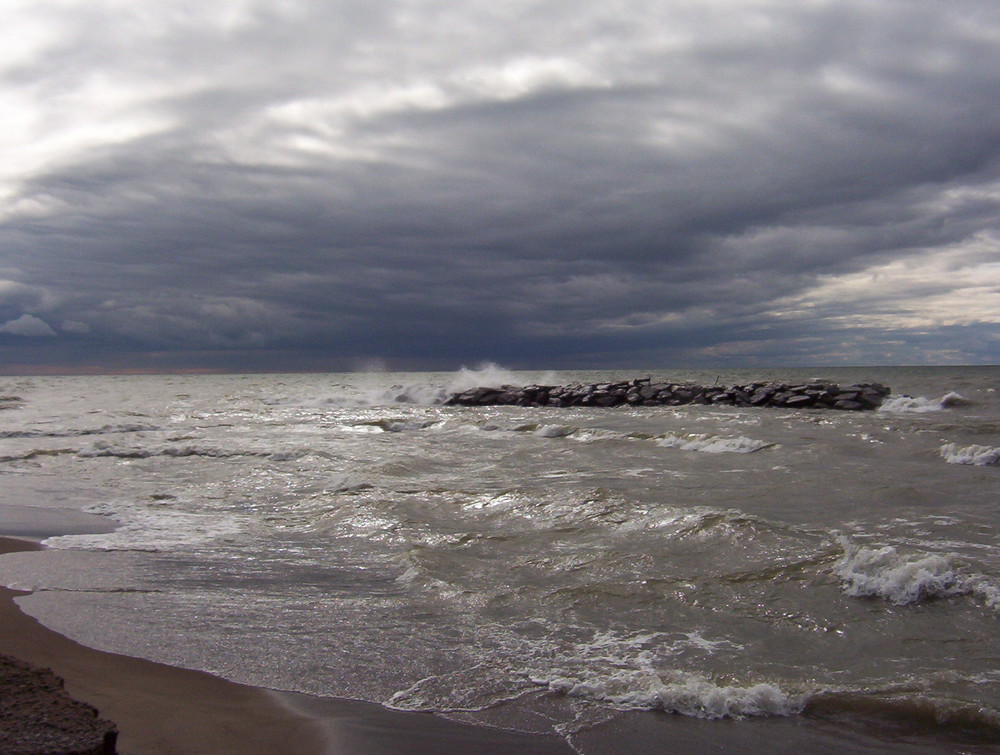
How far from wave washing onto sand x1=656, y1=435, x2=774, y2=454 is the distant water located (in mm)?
1250

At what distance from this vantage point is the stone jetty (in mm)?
28312

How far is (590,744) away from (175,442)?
18994 mm

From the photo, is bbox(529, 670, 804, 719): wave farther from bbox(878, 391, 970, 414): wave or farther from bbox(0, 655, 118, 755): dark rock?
bbox(878, 391, 970, 414): wave

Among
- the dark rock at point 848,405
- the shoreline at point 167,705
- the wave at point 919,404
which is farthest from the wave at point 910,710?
the dark rock at point 848,405

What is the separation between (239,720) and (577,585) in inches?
120

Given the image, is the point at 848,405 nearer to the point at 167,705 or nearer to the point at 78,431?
the point at 167,705

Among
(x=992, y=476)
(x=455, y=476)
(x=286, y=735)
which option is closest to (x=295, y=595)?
(x=286, y=735)

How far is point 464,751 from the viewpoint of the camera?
10.9 ft

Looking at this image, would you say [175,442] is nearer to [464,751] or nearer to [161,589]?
[161,589]

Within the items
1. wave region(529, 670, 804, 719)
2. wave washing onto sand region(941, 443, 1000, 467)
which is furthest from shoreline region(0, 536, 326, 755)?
wave washing onto sand region(941, 443, 1000, 467)

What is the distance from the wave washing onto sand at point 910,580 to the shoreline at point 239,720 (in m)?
3.34

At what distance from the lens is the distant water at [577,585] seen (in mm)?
3924

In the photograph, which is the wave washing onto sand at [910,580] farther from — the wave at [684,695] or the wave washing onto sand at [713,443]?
the wave washing onto sand at [713,443]

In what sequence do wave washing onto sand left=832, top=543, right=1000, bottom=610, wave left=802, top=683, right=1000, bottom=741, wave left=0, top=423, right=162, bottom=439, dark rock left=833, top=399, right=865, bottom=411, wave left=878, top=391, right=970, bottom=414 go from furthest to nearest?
dark rock left=833, top=399, right=865, bottom=411, wave left=878, top=391, right=970, bottom=414, wave left=0, top=423, right=162, bottom=439, wave washing onto sand left=832, top=543, right=1000, bottom=610, wave left=802, top=683, right=1000, bottom=741
